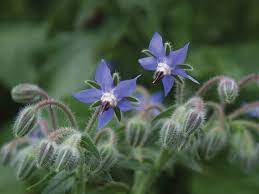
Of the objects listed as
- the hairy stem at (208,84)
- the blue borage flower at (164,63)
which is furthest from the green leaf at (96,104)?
the hairy stem at (208,84)

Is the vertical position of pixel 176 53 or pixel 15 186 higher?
pixel 176 53

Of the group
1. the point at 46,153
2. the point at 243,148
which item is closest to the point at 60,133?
the point at 46,153

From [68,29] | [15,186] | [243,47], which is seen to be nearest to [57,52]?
[68,29]

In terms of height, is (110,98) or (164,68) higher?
(164,68)

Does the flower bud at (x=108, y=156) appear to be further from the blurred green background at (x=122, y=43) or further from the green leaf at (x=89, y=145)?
the blurred green background at (x=122, y=43)

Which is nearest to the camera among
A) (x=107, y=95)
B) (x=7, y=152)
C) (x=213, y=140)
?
(x=107, y=95)

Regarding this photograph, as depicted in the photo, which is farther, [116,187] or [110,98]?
[116,187]

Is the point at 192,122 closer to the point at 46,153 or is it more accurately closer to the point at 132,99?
the point at 132,99

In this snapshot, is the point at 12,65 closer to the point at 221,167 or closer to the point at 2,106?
the point at 2,106
